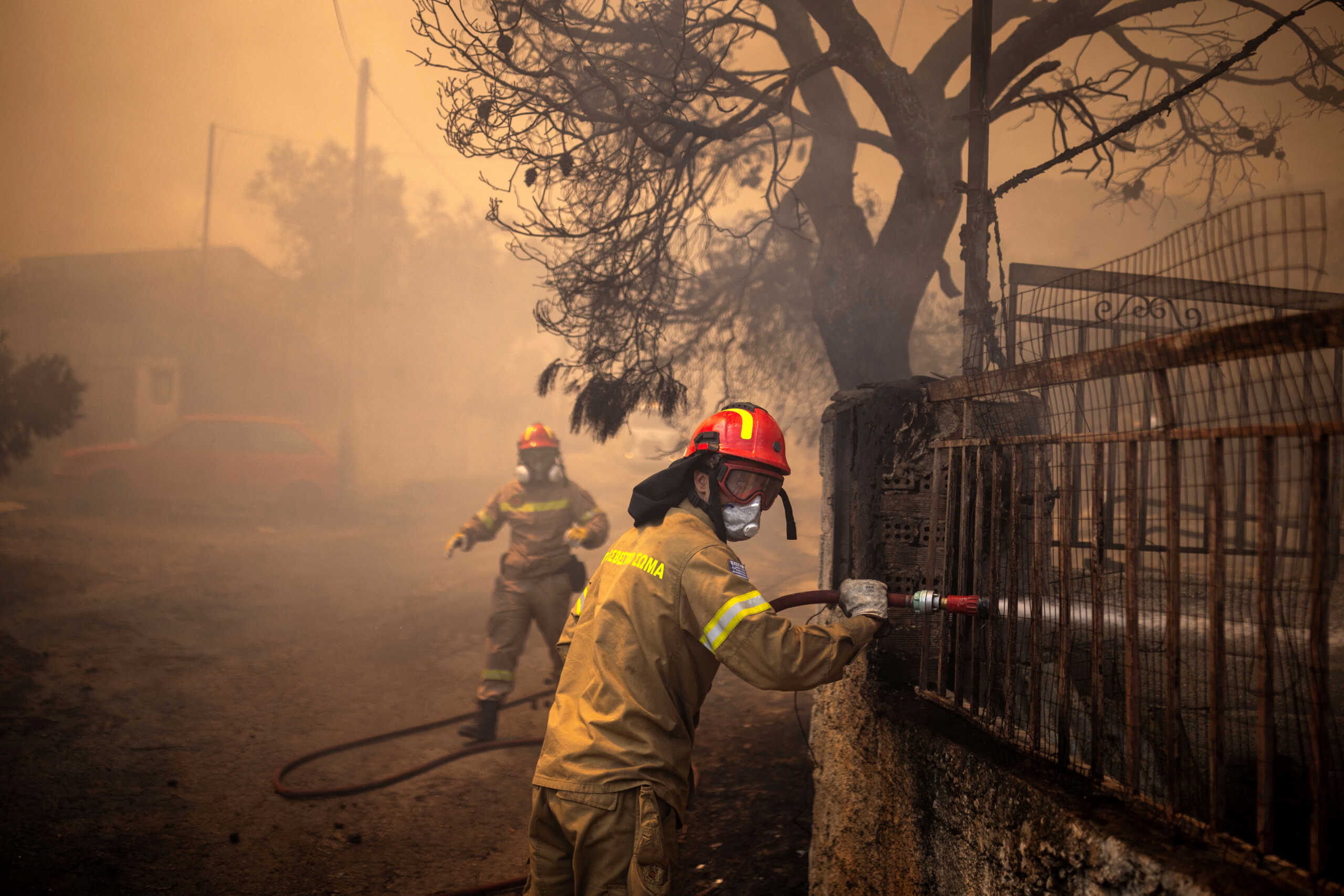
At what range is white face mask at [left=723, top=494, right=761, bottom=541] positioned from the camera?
2.70 m

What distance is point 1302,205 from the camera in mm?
1617

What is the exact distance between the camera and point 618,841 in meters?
2.22

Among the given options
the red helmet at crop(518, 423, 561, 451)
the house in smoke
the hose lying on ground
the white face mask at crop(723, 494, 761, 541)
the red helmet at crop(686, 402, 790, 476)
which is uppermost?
the house in smoke

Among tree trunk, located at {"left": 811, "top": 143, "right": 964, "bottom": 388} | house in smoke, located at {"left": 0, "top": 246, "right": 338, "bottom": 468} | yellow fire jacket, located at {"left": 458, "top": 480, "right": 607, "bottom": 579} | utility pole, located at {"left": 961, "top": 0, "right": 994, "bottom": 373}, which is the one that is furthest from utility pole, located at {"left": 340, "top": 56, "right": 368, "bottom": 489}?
utility pole, located at {"left": 961, "top": 0, "right": 994, "bottom": 373}

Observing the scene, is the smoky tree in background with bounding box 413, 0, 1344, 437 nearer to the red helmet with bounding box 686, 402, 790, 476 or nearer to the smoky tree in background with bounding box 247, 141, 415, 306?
the red helmet with bounding box 686, 402, 790, 476

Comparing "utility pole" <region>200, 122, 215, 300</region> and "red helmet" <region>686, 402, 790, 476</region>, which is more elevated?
"utility pole" <region>200, 122, 215, 300</region>

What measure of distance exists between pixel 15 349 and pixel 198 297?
9.89m

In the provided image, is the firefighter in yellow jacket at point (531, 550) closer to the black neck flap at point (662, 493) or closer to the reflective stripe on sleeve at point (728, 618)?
the black neck flap at point (662, 493)

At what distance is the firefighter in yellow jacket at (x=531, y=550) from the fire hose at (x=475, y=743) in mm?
255

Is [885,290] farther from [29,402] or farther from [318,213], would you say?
[318,213]

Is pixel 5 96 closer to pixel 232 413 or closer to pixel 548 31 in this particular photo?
pixel 232 413

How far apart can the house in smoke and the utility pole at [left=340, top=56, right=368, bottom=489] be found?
430cm

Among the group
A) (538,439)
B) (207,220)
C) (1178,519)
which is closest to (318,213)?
(207,220)

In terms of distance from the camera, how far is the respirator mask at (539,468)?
21.5 feet
